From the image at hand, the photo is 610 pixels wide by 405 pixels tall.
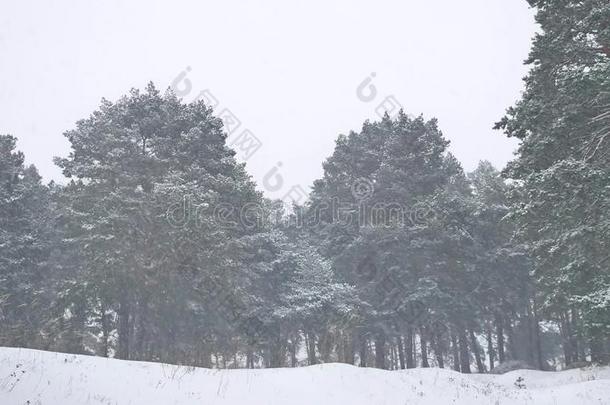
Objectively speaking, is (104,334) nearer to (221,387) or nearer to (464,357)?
(221,387)

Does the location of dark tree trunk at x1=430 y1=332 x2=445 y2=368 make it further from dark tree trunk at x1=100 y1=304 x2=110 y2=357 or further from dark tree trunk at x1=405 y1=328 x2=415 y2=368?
dark tree trunk at x1=100 y1=304 x2=110 y2=357

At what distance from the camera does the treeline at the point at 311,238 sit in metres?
14.0

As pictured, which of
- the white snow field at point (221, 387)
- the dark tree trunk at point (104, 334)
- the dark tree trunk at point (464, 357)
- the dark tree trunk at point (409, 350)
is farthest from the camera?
the dark tree trunk at point (464, 357)

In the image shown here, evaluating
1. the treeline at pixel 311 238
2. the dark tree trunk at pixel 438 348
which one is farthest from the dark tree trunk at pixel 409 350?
the dark tree trunk at pixel 438 348

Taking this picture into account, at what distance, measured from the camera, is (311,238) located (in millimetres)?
39312

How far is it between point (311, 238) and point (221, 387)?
29.6 meters

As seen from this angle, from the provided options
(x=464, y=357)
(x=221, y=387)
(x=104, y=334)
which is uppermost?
(x=104, y=334)

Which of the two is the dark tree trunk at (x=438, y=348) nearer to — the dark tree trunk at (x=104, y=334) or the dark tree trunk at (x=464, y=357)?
the dark tree trunk at (x=464, y=357)

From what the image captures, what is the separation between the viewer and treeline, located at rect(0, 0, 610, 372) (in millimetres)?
14016

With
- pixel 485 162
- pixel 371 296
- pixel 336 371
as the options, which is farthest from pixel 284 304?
pixel 485 162

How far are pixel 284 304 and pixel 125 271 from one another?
35.8 feet

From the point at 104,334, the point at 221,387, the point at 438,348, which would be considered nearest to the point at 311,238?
the point at 438,348

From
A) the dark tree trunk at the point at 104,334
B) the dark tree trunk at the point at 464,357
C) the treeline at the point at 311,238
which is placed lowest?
the dark tree trunk at the point at 464,357

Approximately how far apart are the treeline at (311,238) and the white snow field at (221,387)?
2881 mm
